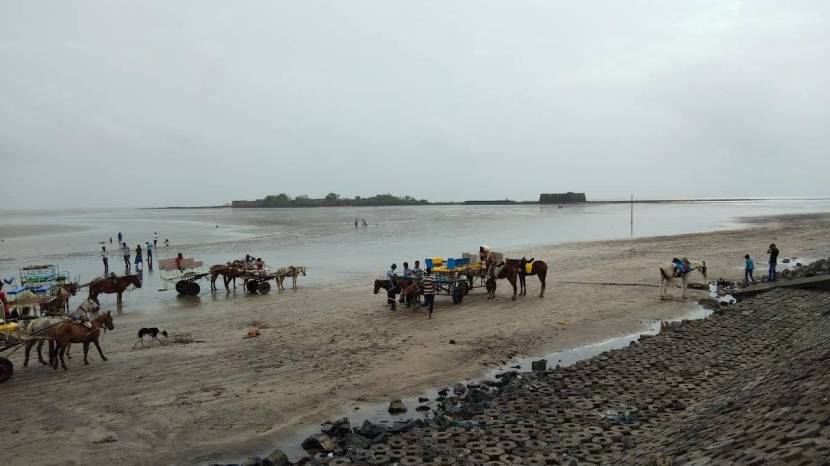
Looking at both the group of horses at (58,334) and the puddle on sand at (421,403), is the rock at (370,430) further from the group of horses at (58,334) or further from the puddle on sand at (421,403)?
the group of horses at (58,334)

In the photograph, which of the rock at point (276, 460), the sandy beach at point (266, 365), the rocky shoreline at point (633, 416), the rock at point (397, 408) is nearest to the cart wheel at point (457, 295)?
the sandy beach at point (266, 365)

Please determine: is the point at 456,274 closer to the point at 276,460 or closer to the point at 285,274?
the point at 285,274

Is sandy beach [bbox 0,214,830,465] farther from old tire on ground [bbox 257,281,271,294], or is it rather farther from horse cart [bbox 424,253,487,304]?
old tire on ground [bbox 257,281,271,294]

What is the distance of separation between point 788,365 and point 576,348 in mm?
4902

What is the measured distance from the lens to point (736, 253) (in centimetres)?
2933

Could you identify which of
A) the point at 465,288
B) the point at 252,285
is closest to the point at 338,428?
the point at 465,288

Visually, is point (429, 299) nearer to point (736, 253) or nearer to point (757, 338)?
Result: point (757, 338)

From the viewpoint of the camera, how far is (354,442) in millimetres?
6996

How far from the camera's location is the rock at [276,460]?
652 centimetres

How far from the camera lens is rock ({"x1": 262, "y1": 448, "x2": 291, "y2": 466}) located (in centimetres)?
652

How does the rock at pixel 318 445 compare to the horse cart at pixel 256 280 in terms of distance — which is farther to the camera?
the horse cart at pixel 256 280

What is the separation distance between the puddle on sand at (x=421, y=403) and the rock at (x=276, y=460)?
38 centimetres

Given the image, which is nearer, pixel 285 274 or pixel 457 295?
pixel 457 295

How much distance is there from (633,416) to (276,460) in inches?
201
